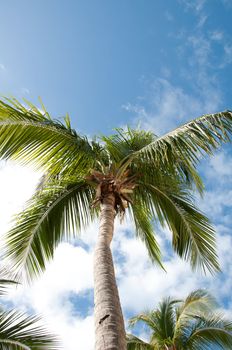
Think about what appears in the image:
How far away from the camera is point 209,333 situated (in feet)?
37.3

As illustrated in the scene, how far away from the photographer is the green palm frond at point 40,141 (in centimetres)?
662

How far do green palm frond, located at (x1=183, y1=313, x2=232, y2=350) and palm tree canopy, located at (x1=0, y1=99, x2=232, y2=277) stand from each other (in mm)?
4375

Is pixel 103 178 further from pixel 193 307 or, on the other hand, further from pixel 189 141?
pixel 193 307

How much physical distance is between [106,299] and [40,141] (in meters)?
3.31

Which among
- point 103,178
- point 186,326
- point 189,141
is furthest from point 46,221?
point 186,326

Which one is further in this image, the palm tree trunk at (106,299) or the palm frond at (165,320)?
the palm frond at (165,320)

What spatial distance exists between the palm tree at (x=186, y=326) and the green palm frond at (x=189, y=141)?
6427 millimetres

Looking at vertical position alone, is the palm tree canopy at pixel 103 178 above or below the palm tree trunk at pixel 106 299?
above

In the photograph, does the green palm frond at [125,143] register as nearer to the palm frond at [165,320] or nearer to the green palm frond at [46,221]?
the green palm frond at [46,221]

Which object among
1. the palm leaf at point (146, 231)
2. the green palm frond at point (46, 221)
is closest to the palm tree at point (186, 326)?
the palm leaf at point (146, 231)

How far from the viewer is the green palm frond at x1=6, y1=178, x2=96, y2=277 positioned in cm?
720

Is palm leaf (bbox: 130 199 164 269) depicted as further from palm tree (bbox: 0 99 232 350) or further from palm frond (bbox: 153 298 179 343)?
palm frond (bbox: 153 298 179 343)

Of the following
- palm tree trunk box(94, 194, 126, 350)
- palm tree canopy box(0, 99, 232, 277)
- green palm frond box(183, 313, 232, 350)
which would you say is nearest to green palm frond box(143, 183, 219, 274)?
palm tree canopy box(0, 99, 232, 277)

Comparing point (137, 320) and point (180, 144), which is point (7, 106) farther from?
point (137, 320)
